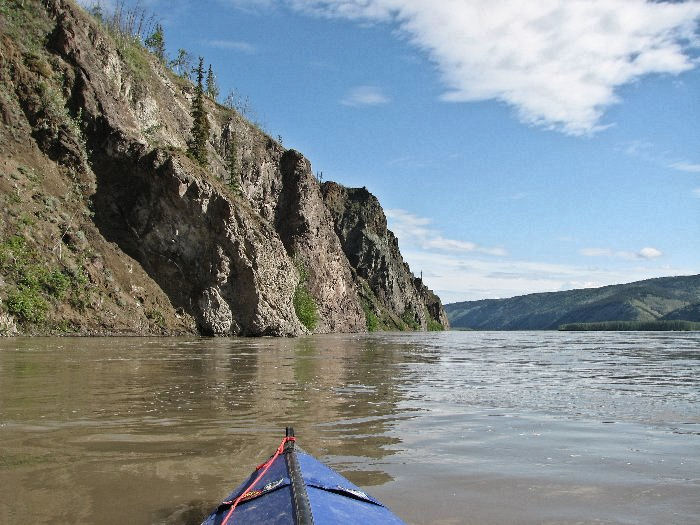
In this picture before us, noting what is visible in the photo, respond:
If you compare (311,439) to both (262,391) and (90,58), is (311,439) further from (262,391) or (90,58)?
(90,58)

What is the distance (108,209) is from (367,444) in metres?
44.0

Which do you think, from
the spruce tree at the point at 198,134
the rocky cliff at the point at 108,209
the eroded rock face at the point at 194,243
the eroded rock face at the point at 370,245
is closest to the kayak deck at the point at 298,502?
the rocky cliff at the point at 108,209

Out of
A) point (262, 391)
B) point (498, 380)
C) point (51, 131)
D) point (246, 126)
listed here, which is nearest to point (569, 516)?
point (262, 391)

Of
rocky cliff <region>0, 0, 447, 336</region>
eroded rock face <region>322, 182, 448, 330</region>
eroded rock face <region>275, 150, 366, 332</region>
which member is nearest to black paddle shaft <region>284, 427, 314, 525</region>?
rocky cliff <region>0, 0, 447, 336</region>

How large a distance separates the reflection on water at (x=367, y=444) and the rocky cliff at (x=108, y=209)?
24.9 metres

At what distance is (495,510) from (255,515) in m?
2.29

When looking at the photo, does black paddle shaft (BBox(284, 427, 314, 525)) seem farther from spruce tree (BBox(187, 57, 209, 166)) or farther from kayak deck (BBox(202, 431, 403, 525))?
spruce tree (BBox(187, 57, 209, 166))

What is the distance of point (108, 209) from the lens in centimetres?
4609

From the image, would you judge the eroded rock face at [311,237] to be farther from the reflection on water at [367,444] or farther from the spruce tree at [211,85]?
the reflection on water at [367,444]

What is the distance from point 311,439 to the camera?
754 cm

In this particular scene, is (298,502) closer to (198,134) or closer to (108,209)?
(108,209)

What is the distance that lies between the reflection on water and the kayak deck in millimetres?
878

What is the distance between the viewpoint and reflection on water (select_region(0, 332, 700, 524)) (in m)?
4.90

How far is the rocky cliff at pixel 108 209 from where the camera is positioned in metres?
36.2
